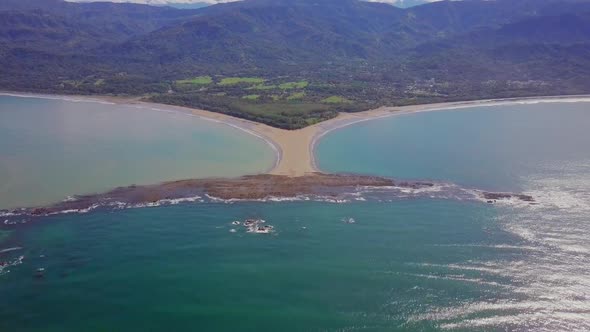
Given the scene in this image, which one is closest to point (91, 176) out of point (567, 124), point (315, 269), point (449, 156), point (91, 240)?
point (91, 240)

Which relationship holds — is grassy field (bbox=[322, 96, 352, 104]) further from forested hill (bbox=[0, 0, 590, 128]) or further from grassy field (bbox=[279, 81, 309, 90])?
grassy field (bbox=[279, 81, 309, 90])

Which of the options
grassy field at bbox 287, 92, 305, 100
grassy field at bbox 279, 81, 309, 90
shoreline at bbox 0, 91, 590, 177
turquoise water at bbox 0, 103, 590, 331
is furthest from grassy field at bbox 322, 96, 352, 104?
turquoise water at bbox 0, 103, 590, 331

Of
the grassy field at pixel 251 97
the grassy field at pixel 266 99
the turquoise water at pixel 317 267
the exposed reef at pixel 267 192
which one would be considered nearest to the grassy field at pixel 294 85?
the grassy field at pixel 266 99

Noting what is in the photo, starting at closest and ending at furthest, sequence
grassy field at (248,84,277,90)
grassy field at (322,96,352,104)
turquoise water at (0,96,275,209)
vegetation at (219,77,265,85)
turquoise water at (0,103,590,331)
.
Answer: turquoise water at (0,103,590,331), turquoise water at (0,96,275,209), grassy field at (322,96,352,104), grassy field at (248,84,277,90), vegetation at (219,77,265,85)

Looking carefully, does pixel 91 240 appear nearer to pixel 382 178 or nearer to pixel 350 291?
pixel 350 291

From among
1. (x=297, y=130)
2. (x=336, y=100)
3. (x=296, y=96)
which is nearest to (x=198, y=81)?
(x=296, y=96)

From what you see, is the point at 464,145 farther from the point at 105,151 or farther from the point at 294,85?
the point at 294,85
